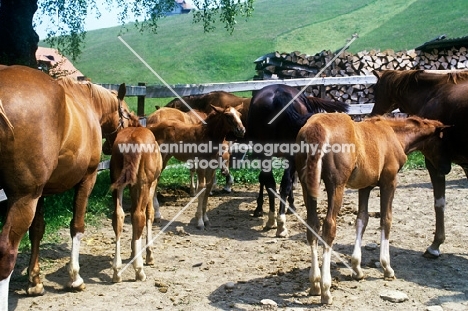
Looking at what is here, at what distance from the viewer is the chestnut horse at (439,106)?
6012 millimetres

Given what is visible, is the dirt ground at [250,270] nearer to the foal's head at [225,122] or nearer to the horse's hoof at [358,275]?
the horse's hoof at [358,275]

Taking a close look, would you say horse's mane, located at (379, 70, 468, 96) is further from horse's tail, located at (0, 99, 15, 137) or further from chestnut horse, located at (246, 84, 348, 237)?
horse's tail, located at (0, 99, 15, 137)

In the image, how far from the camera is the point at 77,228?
5.15 m

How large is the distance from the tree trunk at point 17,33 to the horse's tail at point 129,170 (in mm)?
4914

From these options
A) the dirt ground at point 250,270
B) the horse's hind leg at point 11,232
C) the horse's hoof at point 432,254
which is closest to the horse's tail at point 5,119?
the horse's hind leg at point 11,232

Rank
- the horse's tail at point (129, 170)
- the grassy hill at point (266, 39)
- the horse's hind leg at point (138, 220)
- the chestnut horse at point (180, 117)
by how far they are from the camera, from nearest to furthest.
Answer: the horse's tail at point (129, 170) → the horse's hind leg at point (138, 220) → the chestnut horse at point (180, 117) → the grassy hill at point (266, 39)

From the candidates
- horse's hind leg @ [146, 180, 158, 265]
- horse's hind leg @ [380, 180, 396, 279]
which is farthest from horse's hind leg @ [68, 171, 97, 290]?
horse's hind leg @ [380, 180, 396, 279]

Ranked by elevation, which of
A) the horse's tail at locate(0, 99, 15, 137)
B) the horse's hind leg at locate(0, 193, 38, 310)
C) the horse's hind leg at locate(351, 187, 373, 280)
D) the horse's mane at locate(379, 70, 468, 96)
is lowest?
the horse's hind leg at locate(351, 187, 373, 280)

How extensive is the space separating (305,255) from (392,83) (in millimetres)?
2915

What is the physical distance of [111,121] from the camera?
20.9 ft

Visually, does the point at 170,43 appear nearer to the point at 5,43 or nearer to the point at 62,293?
the point at 5,43

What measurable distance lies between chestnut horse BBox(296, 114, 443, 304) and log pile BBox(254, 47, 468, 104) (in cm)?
798

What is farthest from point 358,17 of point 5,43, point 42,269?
point 42,269

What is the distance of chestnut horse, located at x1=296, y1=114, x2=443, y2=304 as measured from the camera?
4.62m
